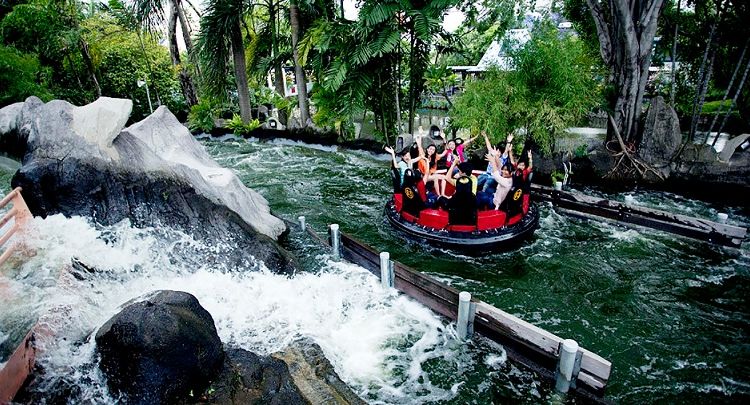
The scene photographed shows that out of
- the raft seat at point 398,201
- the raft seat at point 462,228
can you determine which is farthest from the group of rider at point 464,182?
the raft seat at point 462,228

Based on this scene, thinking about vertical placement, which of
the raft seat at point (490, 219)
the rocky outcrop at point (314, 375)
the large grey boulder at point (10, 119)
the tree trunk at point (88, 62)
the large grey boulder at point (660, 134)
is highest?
the tree trunk at point (88, 62)

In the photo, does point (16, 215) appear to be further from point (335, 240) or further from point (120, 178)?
point (335, 240)

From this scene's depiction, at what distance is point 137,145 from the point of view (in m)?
6.98

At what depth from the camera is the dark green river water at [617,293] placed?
5.23 meters

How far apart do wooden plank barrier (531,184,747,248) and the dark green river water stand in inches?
7.6

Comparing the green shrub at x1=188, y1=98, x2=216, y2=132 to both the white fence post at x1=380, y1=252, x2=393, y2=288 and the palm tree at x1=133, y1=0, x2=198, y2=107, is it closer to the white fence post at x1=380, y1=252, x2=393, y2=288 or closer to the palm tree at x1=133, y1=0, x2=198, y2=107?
the palm tree at x1=133, y1=0, x2=198, y2=107

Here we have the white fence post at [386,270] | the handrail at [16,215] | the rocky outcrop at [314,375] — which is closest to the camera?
the rocky outcrop at [314,375]

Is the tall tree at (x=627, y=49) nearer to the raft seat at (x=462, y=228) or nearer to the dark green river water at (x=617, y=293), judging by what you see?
the dark green river water at (x=617, y=293)

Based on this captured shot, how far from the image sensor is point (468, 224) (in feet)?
25.7

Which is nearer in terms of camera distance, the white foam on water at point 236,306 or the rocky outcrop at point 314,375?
the rocky outcrop at point 314,375

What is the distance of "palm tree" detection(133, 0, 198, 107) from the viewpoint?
15328 mm

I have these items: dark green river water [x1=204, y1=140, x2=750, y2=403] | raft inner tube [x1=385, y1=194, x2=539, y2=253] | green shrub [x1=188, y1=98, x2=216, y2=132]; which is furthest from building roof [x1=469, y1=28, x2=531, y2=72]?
green shrub [x1=188, y1=98, x2=216, y2=132]

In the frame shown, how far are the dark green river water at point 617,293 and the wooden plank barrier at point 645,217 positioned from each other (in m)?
0.19

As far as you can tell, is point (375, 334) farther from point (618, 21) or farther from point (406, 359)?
point (618, 21)
